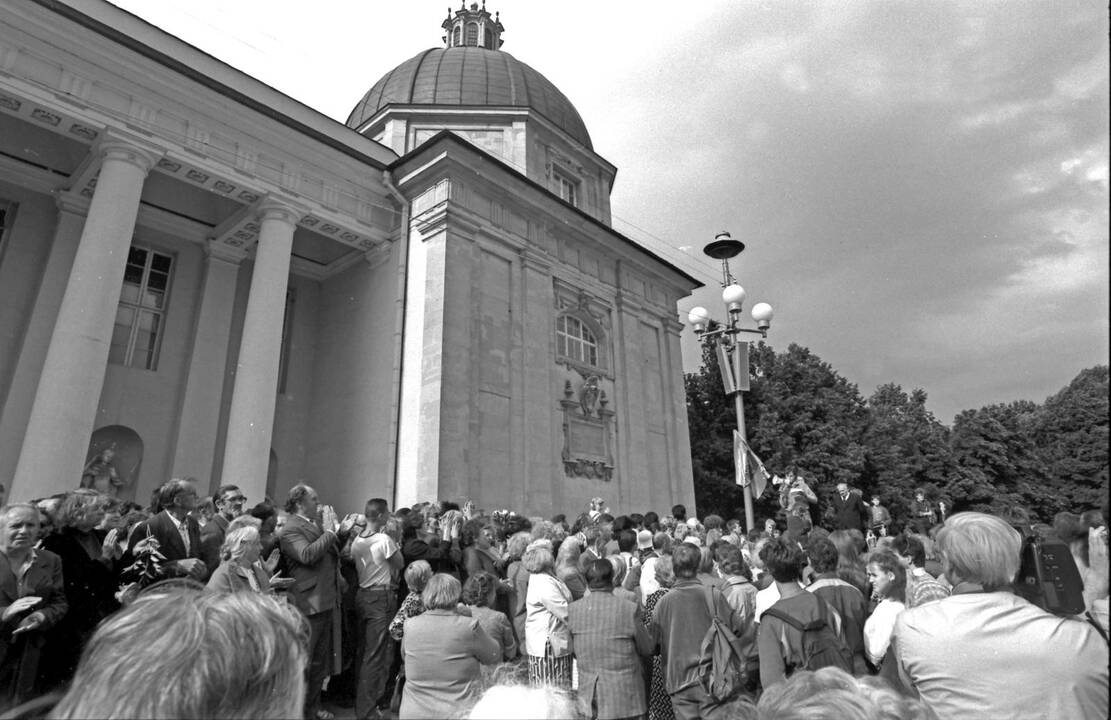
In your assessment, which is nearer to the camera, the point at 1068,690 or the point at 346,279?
the point at 1068,690

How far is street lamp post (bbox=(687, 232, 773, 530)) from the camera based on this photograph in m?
11.8

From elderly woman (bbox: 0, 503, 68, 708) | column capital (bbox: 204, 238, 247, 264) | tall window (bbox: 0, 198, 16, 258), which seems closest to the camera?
elderly woman (bbox: 0, 503, 68, 708)

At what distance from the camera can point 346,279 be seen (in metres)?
18.1

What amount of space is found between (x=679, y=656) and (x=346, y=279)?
16.0 metres

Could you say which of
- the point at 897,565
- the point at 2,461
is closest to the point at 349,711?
the point at 897,565

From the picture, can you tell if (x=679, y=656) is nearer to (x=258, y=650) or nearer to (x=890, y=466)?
(x=258, y=650)

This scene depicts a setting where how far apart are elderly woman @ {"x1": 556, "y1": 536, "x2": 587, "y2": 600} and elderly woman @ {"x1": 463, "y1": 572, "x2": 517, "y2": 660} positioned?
774 millimetres

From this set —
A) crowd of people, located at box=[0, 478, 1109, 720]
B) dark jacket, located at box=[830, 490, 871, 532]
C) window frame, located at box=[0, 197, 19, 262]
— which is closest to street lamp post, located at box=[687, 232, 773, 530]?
dark jacket, located at box=[830, 490, 871, 532]

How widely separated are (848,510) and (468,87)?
1900cm

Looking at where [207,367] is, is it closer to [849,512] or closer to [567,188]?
[567,188]

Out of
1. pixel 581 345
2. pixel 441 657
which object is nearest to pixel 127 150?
pixel 581 345

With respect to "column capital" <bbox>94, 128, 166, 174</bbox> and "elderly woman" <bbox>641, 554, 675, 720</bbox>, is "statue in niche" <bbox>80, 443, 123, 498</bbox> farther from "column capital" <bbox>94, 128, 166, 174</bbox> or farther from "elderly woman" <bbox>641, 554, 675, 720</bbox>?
"elderly woman" <bbox>641, 554, 675, 720</bbox>

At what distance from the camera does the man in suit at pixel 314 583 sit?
5.43 meters

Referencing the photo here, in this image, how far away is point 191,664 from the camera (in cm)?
102
